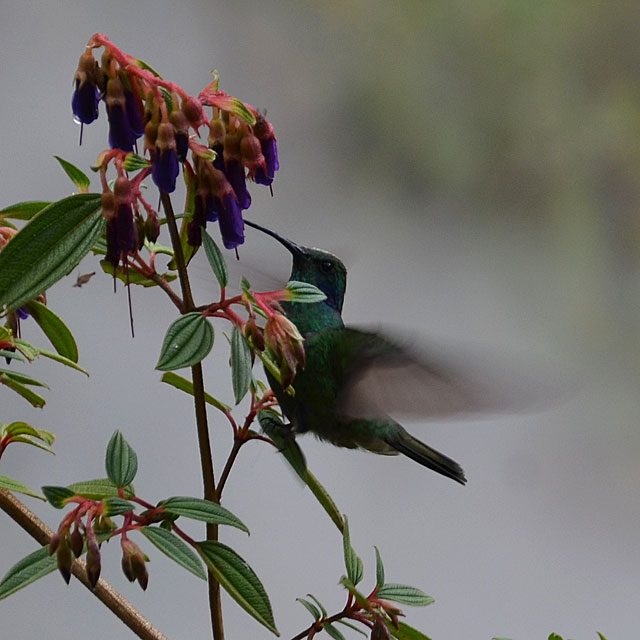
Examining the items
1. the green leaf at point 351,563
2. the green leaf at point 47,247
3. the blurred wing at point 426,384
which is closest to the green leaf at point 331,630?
the green leaf at point 351,563

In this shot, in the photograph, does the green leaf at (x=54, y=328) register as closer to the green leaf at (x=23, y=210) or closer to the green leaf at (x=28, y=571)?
the green leaf at (x=23, y=210)

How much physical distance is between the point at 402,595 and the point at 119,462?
21cm

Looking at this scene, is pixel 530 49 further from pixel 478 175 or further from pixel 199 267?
pixel 199 267

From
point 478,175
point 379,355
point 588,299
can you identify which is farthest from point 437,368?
point 588,299

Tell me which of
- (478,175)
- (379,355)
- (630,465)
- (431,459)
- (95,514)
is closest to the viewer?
(95,514)

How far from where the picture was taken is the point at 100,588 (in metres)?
0.46

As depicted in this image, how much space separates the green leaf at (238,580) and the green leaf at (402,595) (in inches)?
4.6

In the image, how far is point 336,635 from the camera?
1.79ft

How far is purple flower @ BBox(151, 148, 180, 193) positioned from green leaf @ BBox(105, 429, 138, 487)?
0.16 m

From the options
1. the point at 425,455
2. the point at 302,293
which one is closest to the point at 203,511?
the point at 302,293

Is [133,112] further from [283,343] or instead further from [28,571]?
[28,571]

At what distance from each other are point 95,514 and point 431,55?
1.50m

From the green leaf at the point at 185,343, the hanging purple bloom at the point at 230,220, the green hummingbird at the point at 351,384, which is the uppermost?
the green hummingbird at the point at 351,384

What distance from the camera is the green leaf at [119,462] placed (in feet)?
1.63
